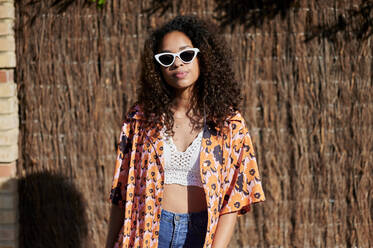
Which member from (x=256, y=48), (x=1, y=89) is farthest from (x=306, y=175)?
(x=1, y=89)

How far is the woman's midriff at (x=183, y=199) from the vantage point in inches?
73.8

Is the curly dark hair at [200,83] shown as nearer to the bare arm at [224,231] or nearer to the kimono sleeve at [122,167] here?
the kimono sleeve at [122,167]

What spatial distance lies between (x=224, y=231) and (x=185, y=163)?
35 centimetres

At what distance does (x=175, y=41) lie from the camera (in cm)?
191

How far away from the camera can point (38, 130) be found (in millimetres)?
3508

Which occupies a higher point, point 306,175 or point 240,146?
point 240,146

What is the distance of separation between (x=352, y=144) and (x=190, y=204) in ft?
6.62

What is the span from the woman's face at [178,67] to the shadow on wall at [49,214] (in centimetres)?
200

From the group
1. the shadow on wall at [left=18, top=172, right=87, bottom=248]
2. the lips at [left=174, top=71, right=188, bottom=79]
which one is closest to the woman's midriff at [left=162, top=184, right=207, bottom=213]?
the lips at [left=174, top=71, right=188, bottom=79]

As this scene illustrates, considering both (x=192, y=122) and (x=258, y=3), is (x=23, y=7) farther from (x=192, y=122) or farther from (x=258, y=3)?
(x=192, y=122)

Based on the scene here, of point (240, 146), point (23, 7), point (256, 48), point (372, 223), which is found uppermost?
point (23, 7)

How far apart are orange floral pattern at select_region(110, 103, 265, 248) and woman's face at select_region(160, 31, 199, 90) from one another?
Result: 0.24 m

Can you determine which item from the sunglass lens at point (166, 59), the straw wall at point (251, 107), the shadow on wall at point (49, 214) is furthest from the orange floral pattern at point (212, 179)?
the shadow on wall at point (49, 214)

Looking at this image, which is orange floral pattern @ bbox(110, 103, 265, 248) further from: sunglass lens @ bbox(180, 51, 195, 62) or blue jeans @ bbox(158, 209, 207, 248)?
sunglass lens @ bbox(180, 51, 195, 62)
